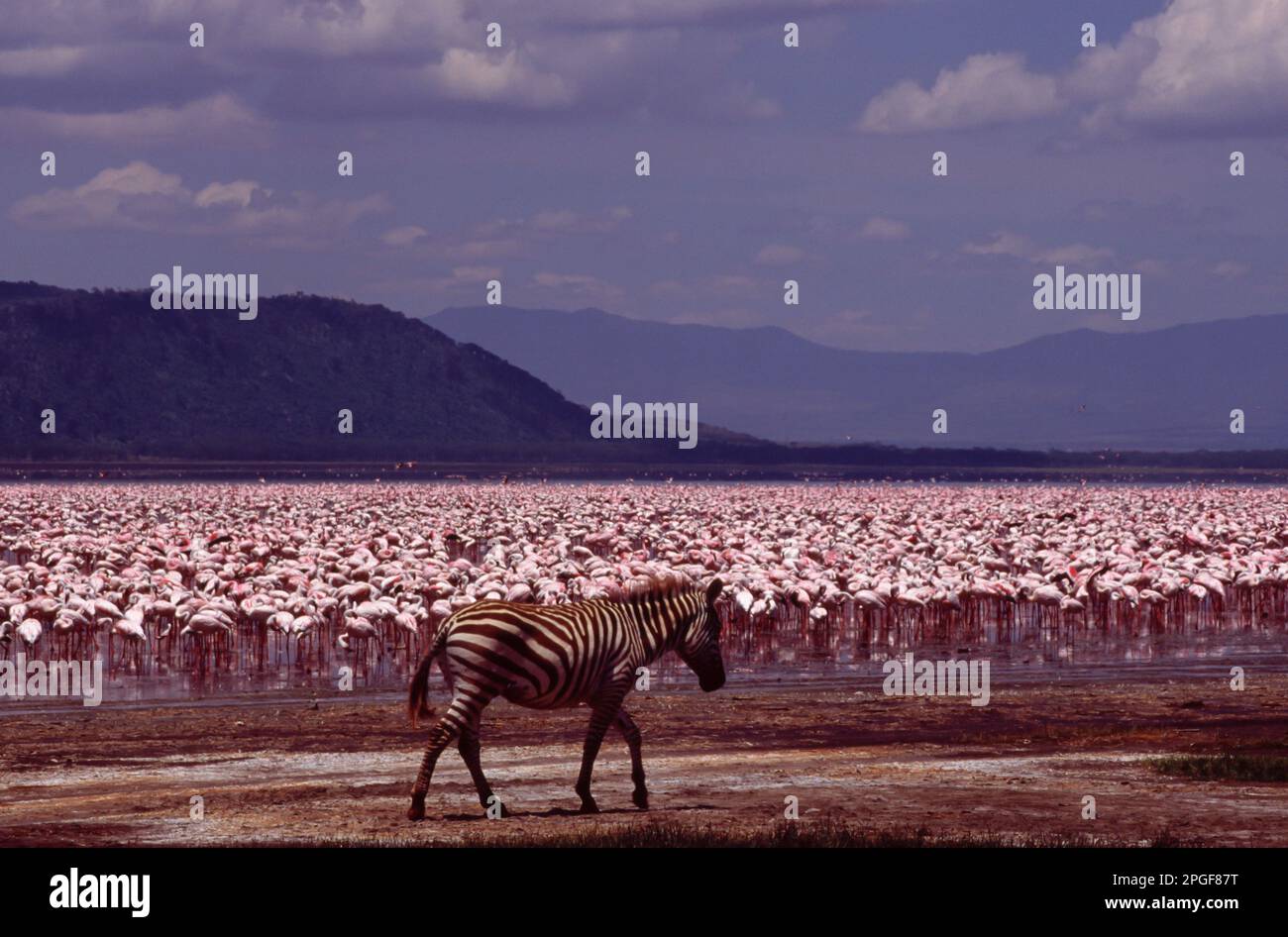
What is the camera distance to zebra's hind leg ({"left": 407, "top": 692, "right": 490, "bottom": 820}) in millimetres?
13234

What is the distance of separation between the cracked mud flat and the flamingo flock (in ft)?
5.59

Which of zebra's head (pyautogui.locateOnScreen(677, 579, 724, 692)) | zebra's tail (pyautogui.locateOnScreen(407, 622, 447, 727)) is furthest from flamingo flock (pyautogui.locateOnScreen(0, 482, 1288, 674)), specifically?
zebra's tail (pyautogui.locateOnScreen(407, 622, 447, 727))

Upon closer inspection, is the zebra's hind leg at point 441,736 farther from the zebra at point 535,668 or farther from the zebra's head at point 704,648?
the zebra's head at point 704,648

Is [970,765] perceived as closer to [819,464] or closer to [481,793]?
[481,793]

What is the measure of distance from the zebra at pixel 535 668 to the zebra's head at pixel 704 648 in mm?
519

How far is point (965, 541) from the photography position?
40312 mm

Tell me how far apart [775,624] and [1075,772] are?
13570 millimetres

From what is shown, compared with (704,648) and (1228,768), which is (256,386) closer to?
(704,648)

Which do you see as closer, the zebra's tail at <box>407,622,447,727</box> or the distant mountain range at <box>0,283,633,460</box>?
the zebra's tail at <box>407,622,447,727</box>

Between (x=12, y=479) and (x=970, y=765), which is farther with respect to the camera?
(x=12, y=479)

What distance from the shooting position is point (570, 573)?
3069 cm

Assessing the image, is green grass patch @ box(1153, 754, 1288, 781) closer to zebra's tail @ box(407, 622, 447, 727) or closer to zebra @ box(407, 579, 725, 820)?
zebra @ box(407, 579, 725, 820)
